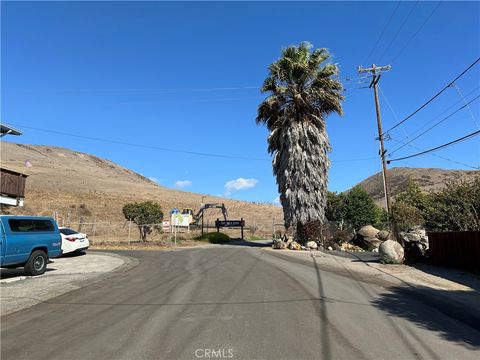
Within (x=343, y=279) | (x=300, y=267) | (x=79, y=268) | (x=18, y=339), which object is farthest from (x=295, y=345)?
(x=79, y=268)

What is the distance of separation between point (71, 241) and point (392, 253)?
50.3 ft

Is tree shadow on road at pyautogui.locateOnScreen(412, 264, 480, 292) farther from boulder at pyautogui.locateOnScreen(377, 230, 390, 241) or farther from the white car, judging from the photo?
the white car

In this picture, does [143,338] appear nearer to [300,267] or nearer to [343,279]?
[343,279]

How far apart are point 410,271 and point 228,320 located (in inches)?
404

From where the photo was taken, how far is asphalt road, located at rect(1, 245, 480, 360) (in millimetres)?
6281

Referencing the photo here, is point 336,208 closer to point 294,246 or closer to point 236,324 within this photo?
point 294,246

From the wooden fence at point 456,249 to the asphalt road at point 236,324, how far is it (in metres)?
5.03

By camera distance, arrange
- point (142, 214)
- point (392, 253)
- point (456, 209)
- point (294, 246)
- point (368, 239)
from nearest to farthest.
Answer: point (392, 253) < point (456, 209) < point (294, 246) < point (368, 239) < point (142, 214)

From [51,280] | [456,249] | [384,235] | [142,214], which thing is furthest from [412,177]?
[51,280]

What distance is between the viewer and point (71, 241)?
22.6m

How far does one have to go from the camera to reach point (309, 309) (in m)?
9.03

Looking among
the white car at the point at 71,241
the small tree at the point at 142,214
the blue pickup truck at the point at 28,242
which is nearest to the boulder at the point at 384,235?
the white car at the point at 71,241

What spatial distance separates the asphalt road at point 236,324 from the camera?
247 inches

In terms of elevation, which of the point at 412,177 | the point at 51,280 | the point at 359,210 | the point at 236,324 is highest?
the point at 412,177
